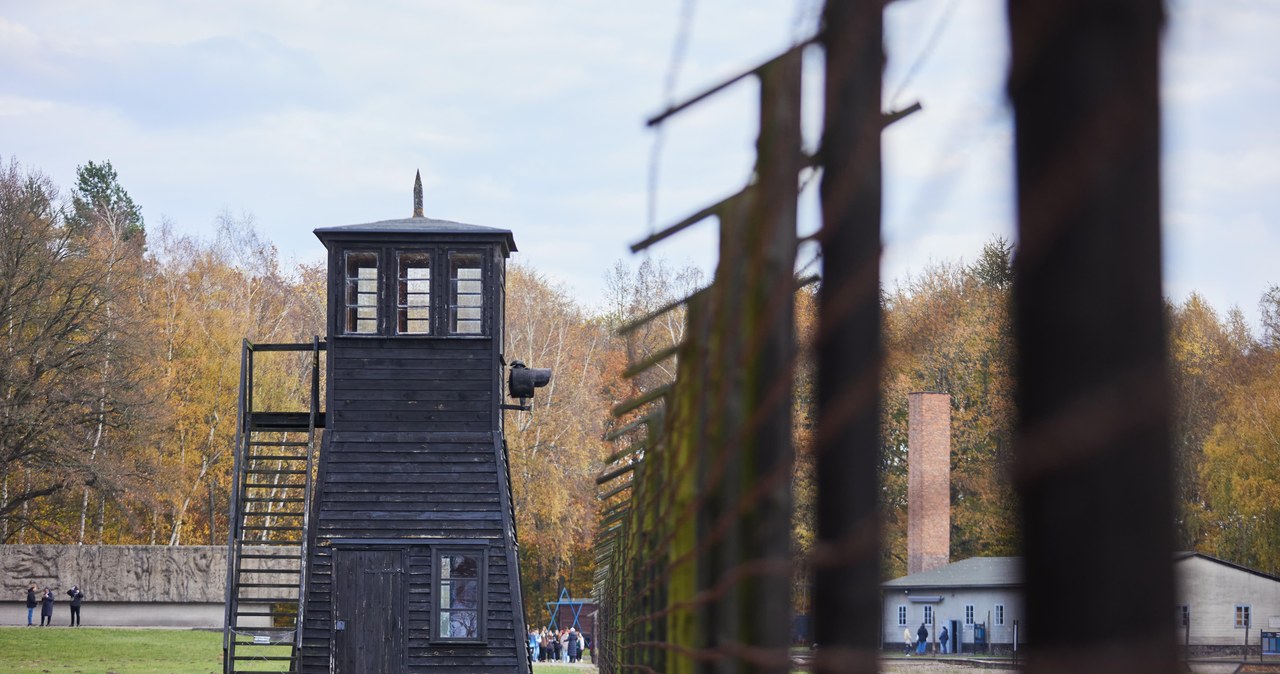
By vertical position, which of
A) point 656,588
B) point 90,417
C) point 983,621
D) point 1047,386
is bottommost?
point 983,621

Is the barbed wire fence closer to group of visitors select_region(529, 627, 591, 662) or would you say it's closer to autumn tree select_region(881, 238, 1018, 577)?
autumn tree select_region(881, 238, 1018, 577)

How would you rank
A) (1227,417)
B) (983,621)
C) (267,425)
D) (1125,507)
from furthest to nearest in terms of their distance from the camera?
(983,621) < (1227,417) < (267,425) < (1125,507)

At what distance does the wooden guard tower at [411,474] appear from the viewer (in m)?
22.3

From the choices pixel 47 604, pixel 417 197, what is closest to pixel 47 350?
pixel 47 604

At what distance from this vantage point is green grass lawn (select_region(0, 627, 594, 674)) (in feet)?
98.3

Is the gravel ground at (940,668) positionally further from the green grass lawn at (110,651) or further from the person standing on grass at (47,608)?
the person standing on grass at (47,608)

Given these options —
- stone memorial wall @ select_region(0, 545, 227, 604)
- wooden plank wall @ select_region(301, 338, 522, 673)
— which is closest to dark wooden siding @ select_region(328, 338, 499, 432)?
wooden plank wall @ select_region(301, 338, 522, 673)

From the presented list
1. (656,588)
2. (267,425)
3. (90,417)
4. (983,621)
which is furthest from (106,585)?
(656,588)

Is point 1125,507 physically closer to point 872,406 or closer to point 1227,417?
point 872,406

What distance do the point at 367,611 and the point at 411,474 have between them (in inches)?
88.8

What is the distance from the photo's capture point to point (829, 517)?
1427 mm

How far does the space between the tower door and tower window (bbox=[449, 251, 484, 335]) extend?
12.8 feet

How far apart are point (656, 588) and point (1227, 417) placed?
131 feet

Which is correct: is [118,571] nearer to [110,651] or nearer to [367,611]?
[110,651]
